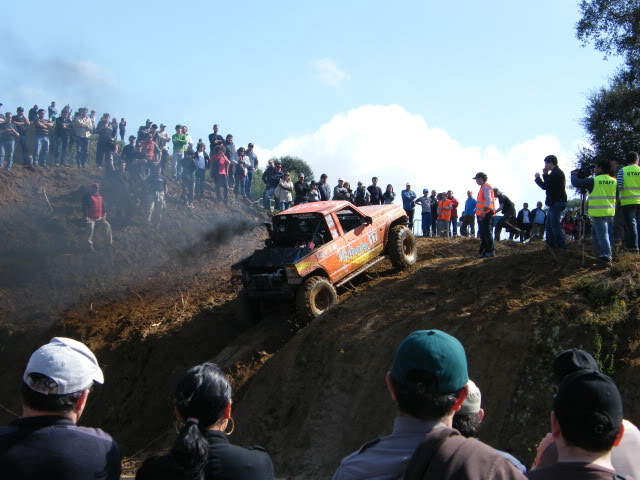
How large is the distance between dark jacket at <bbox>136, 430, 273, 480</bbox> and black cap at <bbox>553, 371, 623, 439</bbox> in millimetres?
1361

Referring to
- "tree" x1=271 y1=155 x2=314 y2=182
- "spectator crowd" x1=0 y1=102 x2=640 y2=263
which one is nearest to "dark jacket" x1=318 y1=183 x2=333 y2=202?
"spectator crowd" x1=0 y1=102 x2=640 y2=263

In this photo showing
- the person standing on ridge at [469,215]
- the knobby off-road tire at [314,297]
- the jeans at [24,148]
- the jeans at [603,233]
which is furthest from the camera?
the jeans at [24,148]

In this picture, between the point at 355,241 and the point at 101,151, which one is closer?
the point at 355,241

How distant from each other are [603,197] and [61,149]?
19475mm

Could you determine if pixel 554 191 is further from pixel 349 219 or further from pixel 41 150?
pixel 41 150

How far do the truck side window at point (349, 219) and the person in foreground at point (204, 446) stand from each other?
527 inches

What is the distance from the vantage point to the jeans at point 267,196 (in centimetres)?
2624

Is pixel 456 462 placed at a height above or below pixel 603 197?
below

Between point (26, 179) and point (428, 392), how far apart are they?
24.5 m

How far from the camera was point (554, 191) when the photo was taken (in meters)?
13.7

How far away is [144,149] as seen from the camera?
25016 millimetres

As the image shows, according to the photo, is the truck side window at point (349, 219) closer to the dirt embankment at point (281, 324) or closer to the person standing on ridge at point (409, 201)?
the dirt embankment at point (281, 324)

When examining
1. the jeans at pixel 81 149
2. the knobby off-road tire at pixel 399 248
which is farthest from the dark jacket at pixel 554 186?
the jeans at pixel 81 149

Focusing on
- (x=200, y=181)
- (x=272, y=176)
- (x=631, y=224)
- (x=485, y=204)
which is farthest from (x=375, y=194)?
(x=631, y=224)
